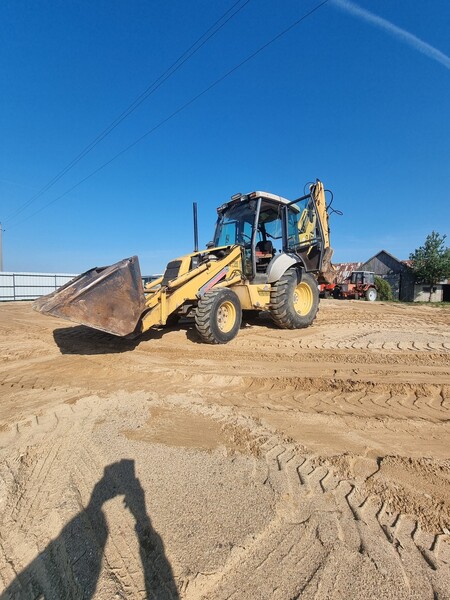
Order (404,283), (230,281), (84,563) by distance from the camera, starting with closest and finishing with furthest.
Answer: (84,563) < (230,281) < (404,283)

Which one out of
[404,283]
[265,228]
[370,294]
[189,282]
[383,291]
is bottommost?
[370,294]

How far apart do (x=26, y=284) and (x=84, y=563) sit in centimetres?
2683

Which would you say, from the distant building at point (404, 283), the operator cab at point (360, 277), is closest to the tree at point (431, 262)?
the distant building at point (404, 283)

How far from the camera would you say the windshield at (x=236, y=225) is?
739 cm

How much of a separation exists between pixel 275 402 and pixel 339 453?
3.60 ft

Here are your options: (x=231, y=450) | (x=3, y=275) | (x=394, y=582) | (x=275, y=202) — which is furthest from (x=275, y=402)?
(x=3, y=275)

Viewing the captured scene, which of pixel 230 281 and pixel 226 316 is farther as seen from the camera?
pixel 230 281

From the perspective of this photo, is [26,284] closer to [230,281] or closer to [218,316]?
[230,281]

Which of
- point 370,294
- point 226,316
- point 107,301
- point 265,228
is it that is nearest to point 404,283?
point 370,294

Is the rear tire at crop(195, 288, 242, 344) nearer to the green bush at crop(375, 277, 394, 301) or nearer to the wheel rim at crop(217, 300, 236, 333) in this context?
the wheel rim at crop(217, 300, 236, 333)

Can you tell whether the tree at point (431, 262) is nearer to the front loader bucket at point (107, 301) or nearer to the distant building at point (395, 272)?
the distant building at point (395, 272)

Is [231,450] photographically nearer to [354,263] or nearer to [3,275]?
[3,275]

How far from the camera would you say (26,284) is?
79.3 feet

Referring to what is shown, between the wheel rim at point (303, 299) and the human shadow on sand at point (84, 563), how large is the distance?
6.28 metres
